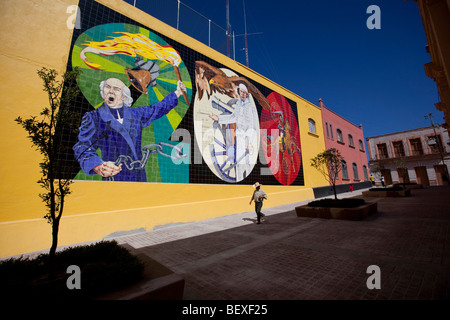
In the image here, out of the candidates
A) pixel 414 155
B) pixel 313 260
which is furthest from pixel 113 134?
pixel 414 155

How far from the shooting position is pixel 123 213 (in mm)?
6707

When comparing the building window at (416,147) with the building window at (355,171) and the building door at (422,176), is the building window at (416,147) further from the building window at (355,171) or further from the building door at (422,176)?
the building window at (355,171)

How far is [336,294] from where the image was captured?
2527mm

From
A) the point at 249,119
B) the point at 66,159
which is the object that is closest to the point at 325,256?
the point at 66,159

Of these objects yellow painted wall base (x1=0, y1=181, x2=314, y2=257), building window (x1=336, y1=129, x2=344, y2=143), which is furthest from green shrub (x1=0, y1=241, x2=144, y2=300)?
building window (x1=336, y1=129, x2=344, y2=143)

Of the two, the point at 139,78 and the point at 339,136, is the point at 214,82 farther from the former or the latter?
the point at 339,136

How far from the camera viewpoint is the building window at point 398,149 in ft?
105

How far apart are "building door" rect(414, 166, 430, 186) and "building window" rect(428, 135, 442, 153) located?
3.19m

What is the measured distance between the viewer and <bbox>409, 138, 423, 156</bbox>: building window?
30695mm

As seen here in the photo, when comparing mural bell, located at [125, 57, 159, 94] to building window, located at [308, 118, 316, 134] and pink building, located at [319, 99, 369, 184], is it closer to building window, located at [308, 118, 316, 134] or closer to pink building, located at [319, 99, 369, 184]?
building window, located at [308, 118, 316, 134]

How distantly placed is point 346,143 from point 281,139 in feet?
47.3

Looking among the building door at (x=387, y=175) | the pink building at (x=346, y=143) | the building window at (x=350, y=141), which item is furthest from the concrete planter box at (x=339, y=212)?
the building door at (x=387, y=175)

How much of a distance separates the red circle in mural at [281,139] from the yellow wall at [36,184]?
24.8ft
